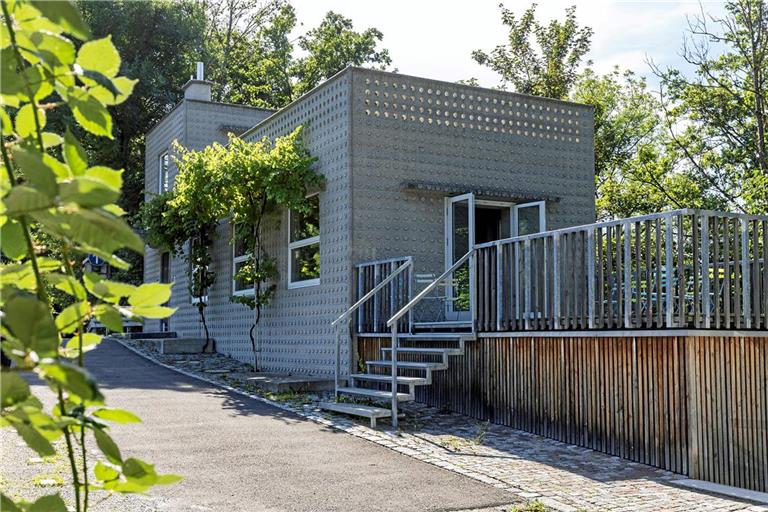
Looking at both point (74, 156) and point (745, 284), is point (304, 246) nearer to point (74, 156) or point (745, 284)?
point (745, 284)

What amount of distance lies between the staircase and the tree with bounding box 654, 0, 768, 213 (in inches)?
379

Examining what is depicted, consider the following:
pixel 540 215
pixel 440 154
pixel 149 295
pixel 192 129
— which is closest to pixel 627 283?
pixel 540 215

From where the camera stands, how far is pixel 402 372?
11.2 meters

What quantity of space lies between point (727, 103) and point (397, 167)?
11.7 metres

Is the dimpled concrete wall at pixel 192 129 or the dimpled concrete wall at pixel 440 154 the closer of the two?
the dimpled concrete wall at pixel 440 154

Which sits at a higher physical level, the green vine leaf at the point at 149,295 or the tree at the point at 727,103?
the tree at the point at 727,103

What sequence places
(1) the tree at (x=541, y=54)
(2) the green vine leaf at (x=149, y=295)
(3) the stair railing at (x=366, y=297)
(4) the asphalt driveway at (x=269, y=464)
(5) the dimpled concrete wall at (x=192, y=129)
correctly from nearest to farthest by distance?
(2) the green vine leaf at (x=149, y=295) → (4) the asphalt driveway at (x=269, y=464) → (3) the stair railing at (x=366, y=297) → (5) the dimpled concrete wall at (x=192, y=129) → (1) the tree at (x=541, y=54)

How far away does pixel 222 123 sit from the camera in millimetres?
19797

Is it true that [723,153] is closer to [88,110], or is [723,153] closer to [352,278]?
[352,278]

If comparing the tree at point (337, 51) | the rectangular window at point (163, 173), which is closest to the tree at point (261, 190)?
the rectangular window at point (163, 173)

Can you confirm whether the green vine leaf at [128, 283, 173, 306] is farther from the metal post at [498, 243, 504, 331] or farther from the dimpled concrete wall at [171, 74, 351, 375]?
the dimpled concrete wall at [171, 74, 351, 375]

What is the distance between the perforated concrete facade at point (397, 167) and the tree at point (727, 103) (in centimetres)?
565

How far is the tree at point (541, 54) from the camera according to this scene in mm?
26047

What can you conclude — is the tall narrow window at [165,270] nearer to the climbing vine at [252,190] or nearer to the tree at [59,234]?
the climbing vine at [252,190]
